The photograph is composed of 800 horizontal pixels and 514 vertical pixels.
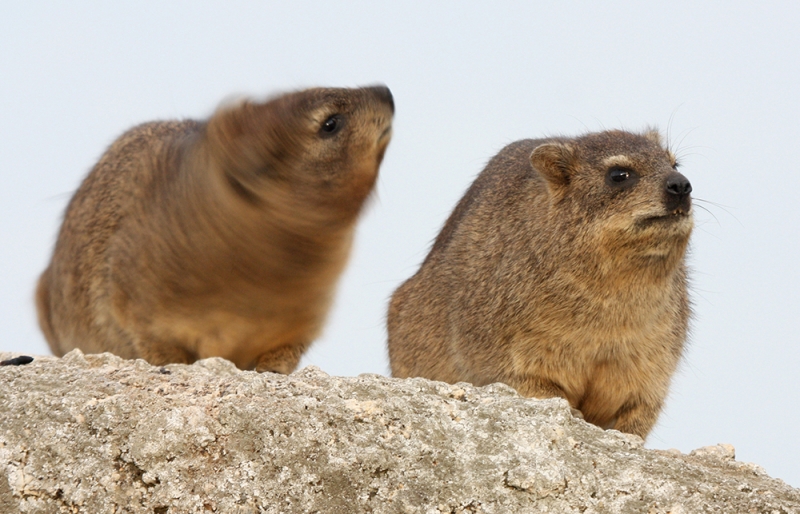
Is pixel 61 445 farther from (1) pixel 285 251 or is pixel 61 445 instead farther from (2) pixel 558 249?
(2) pixel 558 249

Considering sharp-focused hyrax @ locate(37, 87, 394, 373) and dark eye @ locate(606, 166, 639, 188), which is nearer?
dark eye @ locate(606, 166, 639, 188)

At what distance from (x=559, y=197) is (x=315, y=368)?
2791mm

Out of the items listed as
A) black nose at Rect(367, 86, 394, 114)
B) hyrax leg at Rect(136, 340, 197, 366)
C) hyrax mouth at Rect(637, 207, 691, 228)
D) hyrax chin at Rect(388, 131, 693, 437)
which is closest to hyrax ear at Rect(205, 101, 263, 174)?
black nose at Rect(367, 86, 394, 114)

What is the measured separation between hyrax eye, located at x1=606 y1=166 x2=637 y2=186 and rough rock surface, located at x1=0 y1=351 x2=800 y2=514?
8.60 ft

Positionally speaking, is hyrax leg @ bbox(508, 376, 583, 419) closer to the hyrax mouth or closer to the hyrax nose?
the hyrax mouth

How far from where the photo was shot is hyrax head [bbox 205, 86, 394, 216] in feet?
23.9

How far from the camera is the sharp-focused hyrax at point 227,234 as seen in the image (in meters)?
7.35

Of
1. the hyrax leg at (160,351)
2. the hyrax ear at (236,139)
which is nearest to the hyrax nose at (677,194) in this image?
the hyrax ear at (236,139)

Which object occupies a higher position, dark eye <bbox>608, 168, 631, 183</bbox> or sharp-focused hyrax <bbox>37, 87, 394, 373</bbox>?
dark eye <bbox>608, 168, 631, 183</bbox>

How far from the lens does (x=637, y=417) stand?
7367 millimetres

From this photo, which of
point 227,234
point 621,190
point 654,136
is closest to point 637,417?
point 621,190

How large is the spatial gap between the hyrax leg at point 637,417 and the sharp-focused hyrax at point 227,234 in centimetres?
238

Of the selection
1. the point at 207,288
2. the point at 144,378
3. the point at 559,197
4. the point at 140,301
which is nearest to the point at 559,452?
the point at 144,378

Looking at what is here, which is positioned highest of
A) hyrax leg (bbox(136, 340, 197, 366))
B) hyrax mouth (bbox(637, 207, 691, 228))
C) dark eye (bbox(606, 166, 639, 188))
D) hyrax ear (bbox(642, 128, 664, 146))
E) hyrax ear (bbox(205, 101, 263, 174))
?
hyrax ear (bbox(642, 128, 664, 146))
